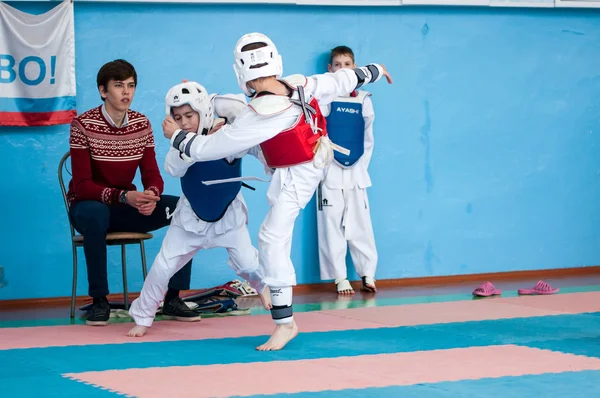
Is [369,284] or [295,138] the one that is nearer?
[295,138]

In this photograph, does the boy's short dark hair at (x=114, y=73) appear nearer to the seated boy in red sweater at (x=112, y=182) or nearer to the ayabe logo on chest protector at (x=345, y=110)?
the seated boy in red sweater at (x=112, y=182)

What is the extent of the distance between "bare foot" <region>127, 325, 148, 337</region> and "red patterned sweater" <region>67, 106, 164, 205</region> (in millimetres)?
907

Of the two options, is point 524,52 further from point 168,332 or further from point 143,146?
point 168,332

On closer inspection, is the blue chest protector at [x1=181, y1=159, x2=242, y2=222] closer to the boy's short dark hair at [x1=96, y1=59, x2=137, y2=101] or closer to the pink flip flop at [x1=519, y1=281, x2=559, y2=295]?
the boy's short dark hair at [x1=96, y1=59, x2=137, y2=101]

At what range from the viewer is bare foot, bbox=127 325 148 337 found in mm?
4711

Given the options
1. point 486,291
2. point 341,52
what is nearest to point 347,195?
point 341,52

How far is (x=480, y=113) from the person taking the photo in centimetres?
747

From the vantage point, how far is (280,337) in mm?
4238

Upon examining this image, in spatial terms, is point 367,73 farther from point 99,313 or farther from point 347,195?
point 347,195

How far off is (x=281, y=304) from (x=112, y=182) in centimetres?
169

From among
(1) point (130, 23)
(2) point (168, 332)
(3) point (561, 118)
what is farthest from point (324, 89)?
(3) point (561, 118)

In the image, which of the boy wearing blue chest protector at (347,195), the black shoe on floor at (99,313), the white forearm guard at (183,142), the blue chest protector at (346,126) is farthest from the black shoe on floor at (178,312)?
the blue chest protector at (346,126)

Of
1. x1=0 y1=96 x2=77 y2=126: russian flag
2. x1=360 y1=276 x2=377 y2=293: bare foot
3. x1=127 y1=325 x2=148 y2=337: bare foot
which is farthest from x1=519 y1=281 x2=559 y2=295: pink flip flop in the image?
x1=0 y1=96 x2=77 y2=126: russian flag

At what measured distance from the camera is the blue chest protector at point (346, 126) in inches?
263
